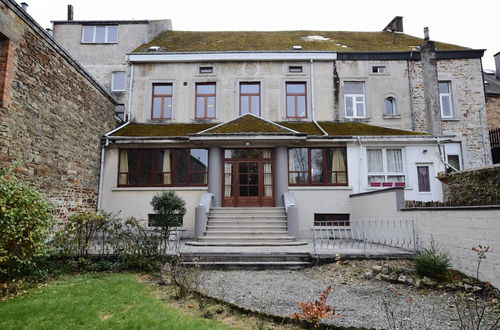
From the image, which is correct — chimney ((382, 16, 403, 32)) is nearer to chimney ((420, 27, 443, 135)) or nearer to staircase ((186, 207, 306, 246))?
chimney ((420, 27, 443, 135))

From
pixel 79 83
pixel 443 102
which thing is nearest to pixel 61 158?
pixel 79 83

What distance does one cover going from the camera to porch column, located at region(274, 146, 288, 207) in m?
13.0

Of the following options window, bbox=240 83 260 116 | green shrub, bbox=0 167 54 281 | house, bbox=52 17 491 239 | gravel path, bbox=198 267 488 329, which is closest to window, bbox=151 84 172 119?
house, bbox=52 17 491 239

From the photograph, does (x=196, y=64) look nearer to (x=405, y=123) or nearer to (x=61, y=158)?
(x=61, y=158)

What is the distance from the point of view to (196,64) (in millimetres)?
15781

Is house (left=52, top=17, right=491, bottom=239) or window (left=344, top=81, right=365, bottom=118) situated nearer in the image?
house (left=52, top=17, right=491, bottom=239)

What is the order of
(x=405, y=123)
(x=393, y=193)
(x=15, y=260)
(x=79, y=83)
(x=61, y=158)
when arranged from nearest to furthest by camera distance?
1. (x=15, y=260)
2. (x=393, y=193)
3. (x=61, y=158)
4. (x=79, y=83)
5. (x=405, y=123)

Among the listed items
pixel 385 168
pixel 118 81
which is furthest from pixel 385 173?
pixel 118 81

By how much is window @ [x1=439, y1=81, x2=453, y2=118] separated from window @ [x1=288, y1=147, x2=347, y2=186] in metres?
6.46

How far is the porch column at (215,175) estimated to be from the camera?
12.9m

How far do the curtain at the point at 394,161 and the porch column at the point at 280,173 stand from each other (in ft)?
15.3

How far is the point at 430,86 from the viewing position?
1529 cm

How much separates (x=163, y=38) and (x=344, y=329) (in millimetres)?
18963

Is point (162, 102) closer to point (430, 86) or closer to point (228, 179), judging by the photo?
point (228, 179)
